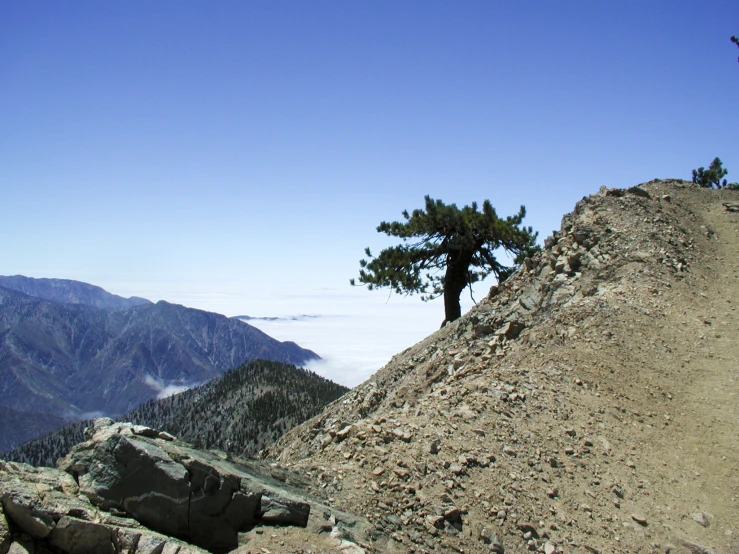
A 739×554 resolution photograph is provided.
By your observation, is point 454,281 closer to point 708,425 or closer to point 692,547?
point 708,425

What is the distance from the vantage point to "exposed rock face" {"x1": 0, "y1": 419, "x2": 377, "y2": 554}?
17.3 ft

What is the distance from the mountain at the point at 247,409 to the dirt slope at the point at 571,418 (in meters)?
90.7

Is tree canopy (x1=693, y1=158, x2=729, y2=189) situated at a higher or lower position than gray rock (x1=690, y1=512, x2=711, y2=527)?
higher

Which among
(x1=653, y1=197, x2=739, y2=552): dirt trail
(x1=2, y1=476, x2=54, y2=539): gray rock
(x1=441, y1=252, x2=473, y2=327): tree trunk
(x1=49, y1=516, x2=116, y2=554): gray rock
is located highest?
(x1=441, y1=252, x2=473, y2=327): tree trunk

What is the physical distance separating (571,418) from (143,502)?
8.03 metres

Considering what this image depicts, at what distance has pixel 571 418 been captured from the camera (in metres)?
10.5

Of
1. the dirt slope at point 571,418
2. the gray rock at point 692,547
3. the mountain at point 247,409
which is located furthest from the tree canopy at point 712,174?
the mountain at point 247,409

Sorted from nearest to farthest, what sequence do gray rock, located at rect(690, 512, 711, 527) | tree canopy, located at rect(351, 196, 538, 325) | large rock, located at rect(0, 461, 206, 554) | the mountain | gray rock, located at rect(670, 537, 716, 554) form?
large rock, located at rect(0, 461, 206, 554) < gray rock, located at rect(670, 537, 716, 554) < gray rock, located at rect(690, 512, 711, 527) < tree canopy, located at rect(351, 196, 538, 325) < the mountain

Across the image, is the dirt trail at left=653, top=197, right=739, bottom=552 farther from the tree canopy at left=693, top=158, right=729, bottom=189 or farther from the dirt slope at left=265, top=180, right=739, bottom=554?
the tree canopy at left=693, top=158, right=729, bottom=189

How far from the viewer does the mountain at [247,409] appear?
387 ft

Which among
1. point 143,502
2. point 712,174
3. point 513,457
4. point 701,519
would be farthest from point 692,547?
point 712,174

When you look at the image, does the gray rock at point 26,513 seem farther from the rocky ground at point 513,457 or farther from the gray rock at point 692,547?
the gray rock at point 692,547

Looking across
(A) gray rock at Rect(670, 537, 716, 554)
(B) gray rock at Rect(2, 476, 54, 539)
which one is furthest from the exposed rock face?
(A) gray rock at Rect(670, 537, 716, 554)

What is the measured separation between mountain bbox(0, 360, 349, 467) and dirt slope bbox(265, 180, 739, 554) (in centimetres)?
9074
